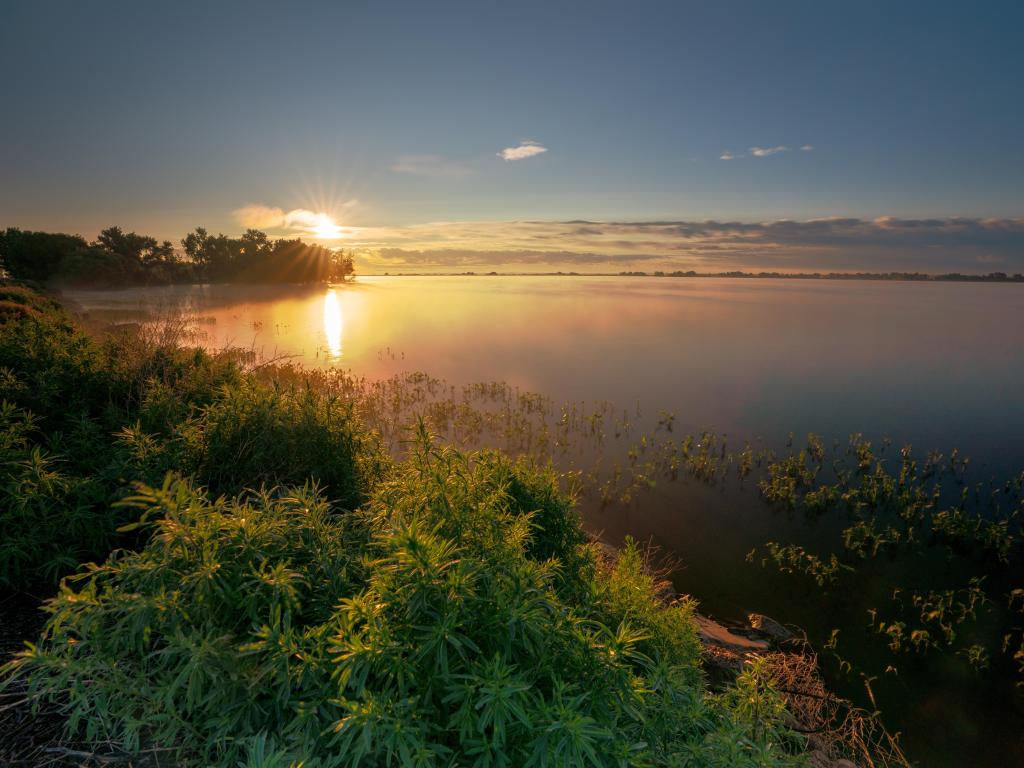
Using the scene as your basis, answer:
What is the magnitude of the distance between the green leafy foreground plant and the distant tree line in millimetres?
97865

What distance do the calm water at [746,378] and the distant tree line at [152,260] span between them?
25.7 metres

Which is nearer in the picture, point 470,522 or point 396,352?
point 470,522

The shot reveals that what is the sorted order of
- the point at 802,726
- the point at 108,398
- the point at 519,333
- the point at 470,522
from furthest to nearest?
the point at 519,333 < the point at 108,398 < the point at 802,726 < the point at 470,522

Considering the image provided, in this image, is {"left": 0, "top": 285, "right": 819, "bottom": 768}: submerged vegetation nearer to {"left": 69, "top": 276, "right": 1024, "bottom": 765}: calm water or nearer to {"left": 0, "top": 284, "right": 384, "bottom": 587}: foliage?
{"left": 0, "top": 284, "right": 384, "bottom": 587}: foliage

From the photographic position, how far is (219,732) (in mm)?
3094

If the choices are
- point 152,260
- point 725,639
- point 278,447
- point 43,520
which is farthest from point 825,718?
point 152,260

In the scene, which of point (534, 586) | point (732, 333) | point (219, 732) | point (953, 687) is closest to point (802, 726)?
point (953, 687)

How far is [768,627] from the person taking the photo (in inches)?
429

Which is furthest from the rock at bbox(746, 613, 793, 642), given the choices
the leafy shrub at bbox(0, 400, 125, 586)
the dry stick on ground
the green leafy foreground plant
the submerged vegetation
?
the leafy shrub at bbox(0, 400, 125, 586)

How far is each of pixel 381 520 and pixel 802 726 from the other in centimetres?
897

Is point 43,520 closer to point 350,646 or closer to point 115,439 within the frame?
point 115,439

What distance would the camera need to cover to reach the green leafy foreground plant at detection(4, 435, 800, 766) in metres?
2.91

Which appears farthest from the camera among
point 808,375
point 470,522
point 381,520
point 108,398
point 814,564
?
point 808,375

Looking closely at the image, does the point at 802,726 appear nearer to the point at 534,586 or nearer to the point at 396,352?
the point at 534,586
